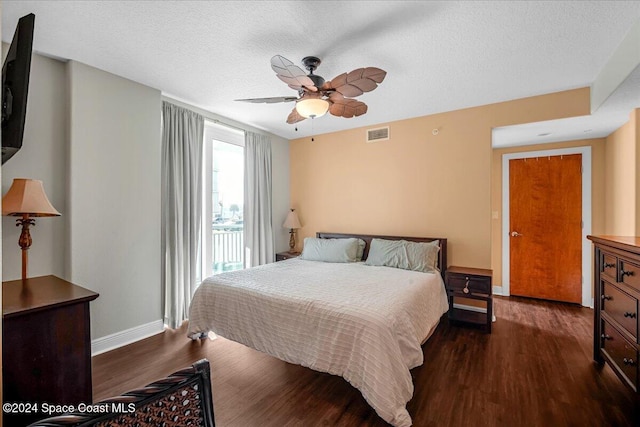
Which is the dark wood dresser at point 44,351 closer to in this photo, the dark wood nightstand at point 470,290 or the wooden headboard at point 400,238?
the wooden headboard at point 400,238

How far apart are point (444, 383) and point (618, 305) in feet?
4.49

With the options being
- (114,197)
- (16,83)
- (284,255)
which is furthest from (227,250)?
(16,83)

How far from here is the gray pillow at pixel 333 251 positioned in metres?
3.90

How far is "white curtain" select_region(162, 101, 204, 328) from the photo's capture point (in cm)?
333

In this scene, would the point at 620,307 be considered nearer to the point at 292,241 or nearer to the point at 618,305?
the point at 618,305

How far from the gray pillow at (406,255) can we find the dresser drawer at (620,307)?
4.59ft

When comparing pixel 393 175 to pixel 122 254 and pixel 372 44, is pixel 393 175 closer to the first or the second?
pixel 372 44

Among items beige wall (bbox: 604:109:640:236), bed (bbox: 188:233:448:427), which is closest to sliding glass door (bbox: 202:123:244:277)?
bed (bbox: 188:233:448:427)

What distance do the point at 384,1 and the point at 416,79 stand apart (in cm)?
115

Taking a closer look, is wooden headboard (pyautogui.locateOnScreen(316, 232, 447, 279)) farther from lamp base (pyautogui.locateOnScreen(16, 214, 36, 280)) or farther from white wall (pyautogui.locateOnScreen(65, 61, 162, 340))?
lamp base (pyautogui.locateOnScreen(16, 214, 36, 280))

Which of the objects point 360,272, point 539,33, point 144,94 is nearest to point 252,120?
point 144,94

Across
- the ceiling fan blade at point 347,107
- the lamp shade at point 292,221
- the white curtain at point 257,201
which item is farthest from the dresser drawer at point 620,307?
the white curtain at point 257,201

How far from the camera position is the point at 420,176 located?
13.1 ft

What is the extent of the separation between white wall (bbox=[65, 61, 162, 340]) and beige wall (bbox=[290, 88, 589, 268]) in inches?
96.6
